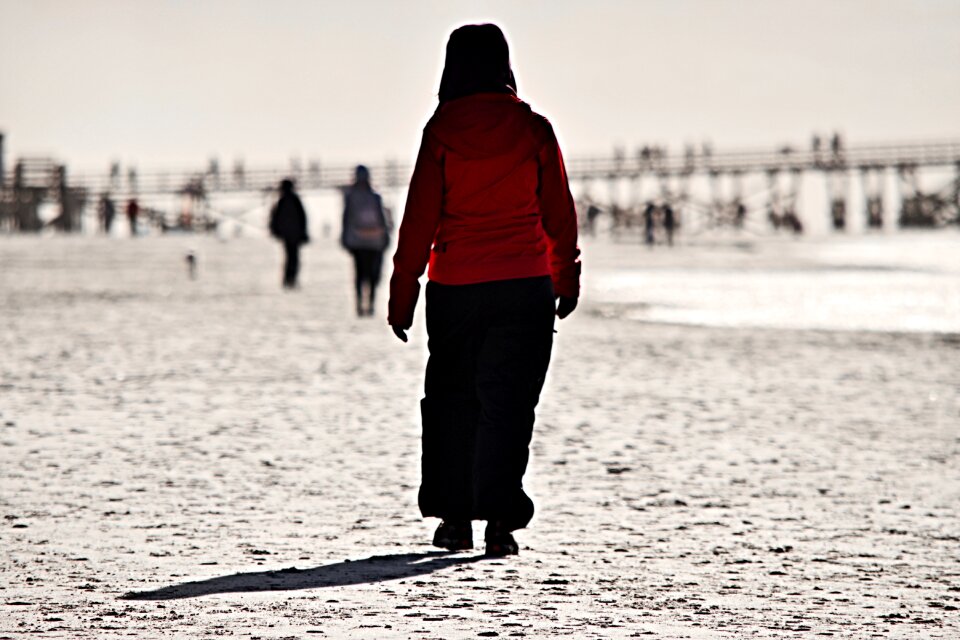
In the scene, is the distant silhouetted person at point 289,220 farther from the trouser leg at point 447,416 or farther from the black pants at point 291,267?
the trouser leg at point 447,416

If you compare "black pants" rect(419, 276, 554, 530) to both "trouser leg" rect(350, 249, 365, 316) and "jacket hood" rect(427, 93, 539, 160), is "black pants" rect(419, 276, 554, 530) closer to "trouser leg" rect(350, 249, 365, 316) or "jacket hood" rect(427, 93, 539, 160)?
"jacket hood" rect(427, 93, 539, 160)

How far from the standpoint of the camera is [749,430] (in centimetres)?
753

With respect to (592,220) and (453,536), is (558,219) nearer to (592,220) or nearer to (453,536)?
(453,536)

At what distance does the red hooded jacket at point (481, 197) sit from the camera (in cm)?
457

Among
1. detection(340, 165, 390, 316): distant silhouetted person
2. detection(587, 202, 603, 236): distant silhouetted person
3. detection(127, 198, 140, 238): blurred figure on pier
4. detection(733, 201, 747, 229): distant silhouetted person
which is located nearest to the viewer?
detection(340, 165, 390, 316): distant silhouetted person

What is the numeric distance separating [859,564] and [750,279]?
838 inches

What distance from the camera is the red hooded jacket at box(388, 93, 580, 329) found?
15.0 ft

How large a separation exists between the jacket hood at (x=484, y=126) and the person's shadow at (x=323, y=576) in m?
1.10

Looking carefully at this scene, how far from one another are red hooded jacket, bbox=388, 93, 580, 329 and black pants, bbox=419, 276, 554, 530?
6 centimetres

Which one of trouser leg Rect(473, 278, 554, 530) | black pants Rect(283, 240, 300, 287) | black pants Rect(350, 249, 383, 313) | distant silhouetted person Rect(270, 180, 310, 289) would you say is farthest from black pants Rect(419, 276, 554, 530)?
black pants Rect(283, 240, 300, 287)

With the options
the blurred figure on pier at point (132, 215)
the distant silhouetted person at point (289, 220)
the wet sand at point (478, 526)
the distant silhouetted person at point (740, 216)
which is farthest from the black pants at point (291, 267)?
the distant silhouetted person at point (740, 216)

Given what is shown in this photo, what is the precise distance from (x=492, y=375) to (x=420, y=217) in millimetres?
473

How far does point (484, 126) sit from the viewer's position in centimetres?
456

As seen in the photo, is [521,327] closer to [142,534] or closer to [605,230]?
[142,534]
